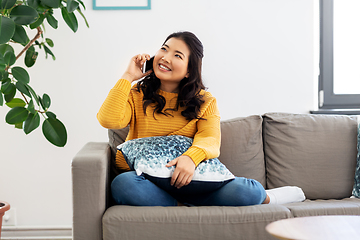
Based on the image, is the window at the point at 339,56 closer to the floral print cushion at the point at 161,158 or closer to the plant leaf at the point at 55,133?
the floral print cushion at the point at 161,158

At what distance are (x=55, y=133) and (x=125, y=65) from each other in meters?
0.94

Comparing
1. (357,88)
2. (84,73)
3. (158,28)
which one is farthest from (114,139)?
(357,88)

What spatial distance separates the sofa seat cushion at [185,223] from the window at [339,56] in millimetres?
1201

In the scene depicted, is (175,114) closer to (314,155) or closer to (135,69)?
(135,69)

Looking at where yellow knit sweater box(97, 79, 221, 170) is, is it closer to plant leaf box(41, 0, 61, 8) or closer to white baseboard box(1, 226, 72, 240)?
plant leaf box(41, 0, 61, 8)

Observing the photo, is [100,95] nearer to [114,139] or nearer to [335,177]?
[114,139]

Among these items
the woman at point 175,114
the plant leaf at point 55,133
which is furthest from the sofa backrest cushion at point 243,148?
the plant leaf at point 55,133

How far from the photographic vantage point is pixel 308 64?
2.09m

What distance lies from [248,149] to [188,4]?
36.5 inches

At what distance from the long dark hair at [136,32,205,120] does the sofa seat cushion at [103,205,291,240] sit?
440mm

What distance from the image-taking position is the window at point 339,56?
2148mm

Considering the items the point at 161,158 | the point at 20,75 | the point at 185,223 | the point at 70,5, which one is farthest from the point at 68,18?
the point at 185,223

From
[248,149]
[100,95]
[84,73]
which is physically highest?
[84,73]

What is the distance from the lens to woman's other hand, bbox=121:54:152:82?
1492 millimetres
